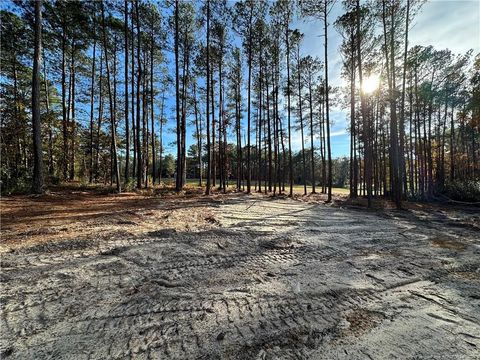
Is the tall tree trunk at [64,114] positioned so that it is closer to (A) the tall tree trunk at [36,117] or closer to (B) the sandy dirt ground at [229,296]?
(A) the tall tree trunk at [36,117]

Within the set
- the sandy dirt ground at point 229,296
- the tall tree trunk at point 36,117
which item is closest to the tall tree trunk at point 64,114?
the tall tree trunk at point 36,117

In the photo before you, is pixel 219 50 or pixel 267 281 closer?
pixel 267 281

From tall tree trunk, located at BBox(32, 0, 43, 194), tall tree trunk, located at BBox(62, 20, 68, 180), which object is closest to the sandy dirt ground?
tall tree trunk, located at BBox(32, 0, 43, 194)

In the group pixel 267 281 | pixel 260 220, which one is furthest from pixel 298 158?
pixel 267 281

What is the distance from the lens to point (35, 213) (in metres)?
5.82

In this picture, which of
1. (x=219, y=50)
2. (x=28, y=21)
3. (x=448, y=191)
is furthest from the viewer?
(x=219, y=50)

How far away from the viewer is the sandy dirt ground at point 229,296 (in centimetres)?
170

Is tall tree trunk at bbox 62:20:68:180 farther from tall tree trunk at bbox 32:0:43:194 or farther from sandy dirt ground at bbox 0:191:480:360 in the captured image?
sandy dirt ground at bbox 0:191:480:360

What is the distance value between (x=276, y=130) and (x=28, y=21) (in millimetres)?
16681

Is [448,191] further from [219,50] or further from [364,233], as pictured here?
[219,50]

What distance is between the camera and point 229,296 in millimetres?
2381

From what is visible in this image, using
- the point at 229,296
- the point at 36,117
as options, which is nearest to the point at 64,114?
the point at 36,117

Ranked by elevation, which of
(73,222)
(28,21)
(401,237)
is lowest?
(401,237)

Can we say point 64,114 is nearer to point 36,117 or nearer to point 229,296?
point 36,117
